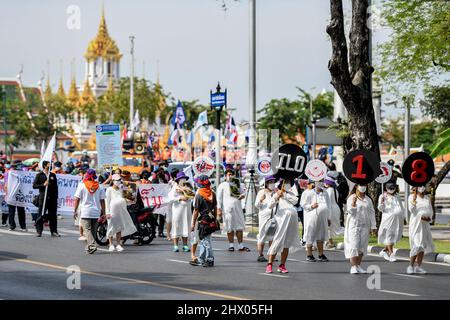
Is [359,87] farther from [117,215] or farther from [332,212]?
[117,215]

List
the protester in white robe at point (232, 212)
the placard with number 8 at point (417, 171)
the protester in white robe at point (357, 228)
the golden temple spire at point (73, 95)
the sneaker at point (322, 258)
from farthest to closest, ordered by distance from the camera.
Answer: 1. the golden temple spire at point (73, 95)
2. the protester in white robe at point (232, 212)
3. the sneaker at point (322, 258)
4. the placard with number 8 at point (417, 171)
5. the protester in white robe at point (357, 228)

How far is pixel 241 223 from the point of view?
23.2 metres

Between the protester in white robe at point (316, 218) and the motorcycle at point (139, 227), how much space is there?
410cm

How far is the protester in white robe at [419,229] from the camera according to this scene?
1873 centimetres

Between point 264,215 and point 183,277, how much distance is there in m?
2.46

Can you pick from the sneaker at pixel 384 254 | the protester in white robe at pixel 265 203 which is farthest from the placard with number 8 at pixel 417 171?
the sneaker at pixel 384 254

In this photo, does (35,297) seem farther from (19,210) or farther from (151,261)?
(19,210)

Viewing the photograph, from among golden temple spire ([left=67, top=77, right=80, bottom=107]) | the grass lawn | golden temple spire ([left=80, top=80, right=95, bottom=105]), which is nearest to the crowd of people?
the grass lawn

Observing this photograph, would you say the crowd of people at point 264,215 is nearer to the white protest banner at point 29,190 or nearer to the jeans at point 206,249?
the jeans at point 206,249

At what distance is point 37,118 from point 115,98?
8889 millimetres

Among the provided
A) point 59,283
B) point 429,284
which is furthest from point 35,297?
point 429,284

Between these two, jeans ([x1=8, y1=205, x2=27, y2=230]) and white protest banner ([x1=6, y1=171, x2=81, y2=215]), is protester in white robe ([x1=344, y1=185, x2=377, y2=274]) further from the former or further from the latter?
white protest banner ([x1=6, y1=171, x2=81, y2=215])

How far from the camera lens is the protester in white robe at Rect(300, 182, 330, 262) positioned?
69.5 feet

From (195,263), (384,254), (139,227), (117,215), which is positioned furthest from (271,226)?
(139,227)
